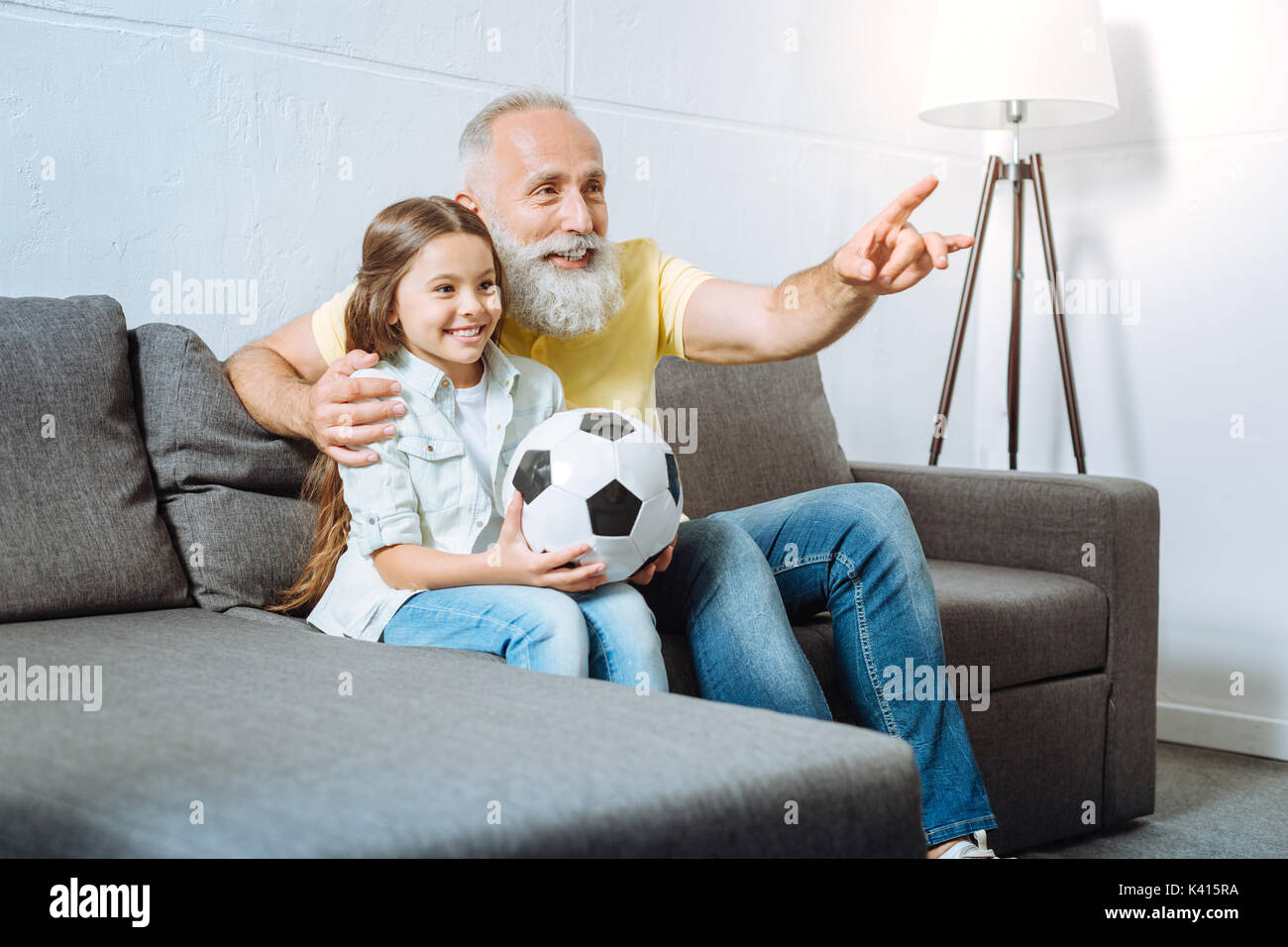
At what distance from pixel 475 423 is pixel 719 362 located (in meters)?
0.48

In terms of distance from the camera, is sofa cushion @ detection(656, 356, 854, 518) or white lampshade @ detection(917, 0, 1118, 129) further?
white lampshade @ detection(917, 0, 1118, 129)

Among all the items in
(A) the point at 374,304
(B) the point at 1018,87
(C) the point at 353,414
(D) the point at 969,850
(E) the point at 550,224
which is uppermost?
(B) the point at 1018,87

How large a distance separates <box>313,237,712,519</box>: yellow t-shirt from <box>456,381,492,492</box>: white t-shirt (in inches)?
7.2

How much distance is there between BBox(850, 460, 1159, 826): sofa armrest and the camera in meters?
2.34

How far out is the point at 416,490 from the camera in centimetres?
165

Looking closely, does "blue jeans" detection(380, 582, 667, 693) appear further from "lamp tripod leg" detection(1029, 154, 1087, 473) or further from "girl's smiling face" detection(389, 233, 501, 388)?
"lamp tripod leg" detection(1029, 154, 1087, 473)

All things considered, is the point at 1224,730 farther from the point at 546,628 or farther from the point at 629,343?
the point at 546,628

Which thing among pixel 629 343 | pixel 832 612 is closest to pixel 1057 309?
pixel 629 343

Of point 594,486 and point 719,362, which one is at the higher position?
point 719,362

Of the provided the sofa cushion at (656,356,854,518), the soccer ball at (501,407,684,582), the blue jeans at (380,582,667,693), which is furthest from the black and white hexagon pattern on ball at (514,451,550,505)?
the sofa cushion at (656,356,854,518)

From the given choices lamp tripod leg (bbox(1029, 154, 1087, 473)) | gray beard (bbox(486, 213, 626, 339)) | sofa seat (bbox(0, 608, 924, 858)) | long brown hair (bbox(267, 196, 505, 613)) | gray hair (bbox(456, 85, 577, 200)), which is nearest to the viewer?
sofa seat (bbox(0, 608, 924, 858))

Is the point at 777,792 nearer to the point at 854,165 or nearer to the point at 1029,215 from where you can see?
the point at 854,165
